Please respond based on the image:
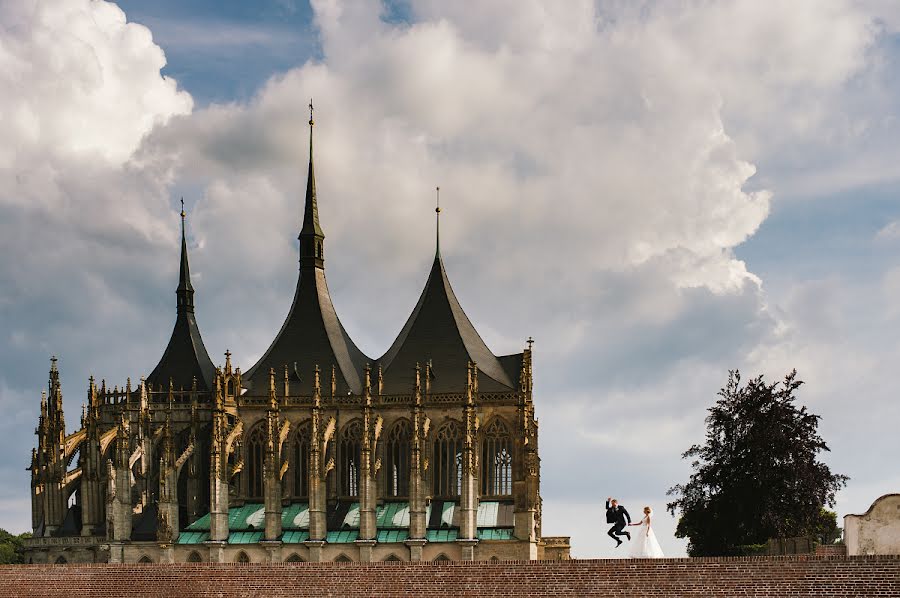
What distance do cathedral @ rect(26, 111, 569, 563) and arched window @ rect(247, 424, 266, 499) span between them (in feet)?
0.35

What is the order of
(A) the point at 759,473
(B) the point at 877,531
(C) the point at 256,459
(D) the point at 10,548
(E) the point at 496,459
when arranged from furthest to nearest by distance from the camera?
(D) the point at 10,548
(C) the point at 256,459
(E) the point at 496,459
(A) the point at 759,473
(B) the point at 877,531

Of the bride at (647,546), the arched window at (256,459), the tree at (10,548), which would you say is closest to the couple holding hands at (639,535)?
the bride at (647,546)

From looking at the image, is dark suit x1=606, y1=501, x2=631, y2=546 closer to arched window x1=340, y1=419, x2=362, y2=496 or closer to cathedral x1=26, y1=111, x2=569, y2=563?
cathedral x1=26, y1=111, x2=569, y2=563

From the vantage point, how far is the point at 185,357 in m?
75.1

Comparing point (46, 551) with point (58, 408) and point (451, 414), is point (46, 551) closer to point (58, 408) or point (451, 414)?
point (58, 408)

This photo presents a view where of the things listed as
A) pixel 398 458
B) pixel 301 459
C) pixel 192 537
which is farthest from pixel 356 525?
pixel 192 537

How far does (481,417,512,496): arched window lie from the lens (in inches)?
2771

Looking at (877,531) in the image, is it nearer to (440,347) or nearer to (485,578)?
(485,578)

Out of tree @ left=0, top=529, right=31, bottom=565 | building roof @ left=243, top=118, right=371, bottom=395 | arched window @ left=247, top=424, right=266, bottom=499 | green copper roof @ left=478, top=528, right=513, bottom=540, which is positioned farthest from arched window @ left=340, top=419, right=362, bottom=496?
tree @ left=0, top=529, right=31, bottom=565

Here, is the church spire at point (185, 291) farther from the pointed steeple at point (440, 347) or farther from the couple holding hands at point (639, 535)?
the couple holding hands at point (639, 535)

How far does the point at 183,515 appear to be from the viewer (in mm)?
71000

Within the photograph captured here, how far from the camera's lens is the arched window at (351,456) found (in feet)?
237

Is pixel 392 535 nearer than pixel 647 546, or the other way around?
pixel 647 546

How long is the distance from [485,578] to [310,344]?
126 ft
